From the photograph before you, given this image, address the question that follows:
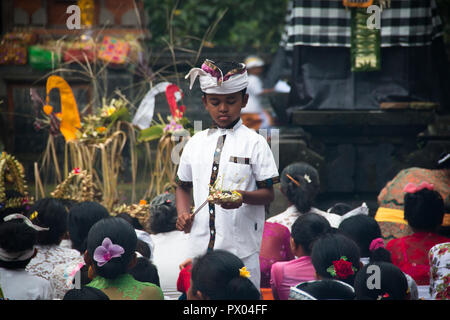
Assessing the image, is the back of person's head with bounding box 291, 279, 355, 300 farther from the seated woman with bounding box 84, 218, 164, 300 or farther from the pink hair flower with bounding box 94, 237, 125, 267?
the pink hair flower with bounding box 94, 237, 125, 267

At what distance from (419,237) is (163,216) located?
1526 mm

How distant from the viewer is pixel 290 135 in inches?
221

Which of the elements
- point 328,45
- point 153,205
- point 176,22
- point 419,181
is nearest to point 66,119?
point 153,205

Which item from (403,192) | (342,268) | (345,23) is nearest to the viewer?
(342,268)

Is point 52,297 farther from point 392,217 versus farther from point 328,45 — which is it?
point 328,45

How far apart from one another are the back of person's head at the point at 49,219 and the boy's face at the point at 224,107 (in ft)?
3.92

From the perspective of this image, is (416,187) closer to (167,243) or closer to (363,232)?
(363,232)

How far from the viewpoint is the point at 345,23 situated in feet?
18.3

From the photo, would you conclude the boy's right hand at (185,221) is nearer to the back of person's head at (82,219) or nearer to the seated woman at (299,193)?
the back of person's head at (82,219)

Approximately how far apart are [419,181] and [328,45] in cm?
168

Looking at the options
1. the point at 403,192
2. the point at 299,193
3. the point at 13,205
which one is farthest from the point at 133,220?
the point at 403,192

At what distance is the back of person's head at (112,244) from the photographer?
2.74 metres
